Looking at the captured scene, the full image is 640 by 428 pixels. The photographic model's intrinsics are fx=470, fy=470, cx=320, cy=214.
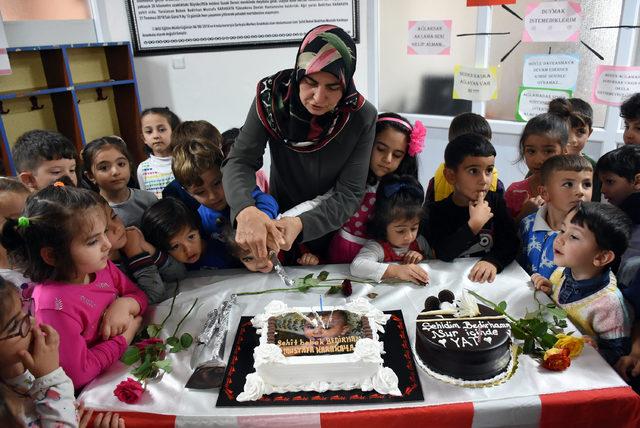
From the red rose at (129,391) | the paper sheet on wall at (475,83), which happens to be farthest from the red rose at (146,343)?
the paper sheet on wall at (475,83)

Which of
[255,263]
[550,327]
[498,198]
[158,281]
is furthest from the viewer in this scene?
[498,198]

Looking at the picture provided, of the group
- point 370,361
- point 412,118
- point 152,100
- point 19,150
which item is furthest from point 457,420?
point 152,100

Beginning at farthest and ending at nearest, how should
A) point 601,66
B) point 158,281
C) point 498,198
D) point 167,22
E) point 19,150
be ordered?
point 167,22 → point 601,66 → point 19,150 → point 498,198 → point 158,281

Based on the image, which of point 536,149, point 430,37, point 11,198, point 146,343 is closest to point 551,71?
point 430,37

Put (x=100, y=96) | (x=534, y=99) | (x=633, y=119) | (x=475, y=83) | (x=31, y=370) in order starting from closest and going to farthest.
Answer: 1. (x=31, y=370)
2. (x=633, y=119)
3. (x=534, y=99)
4. (x=475, y=83)
5. (x=100, y=96)

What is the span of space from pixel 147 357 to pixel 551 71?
9.71ft

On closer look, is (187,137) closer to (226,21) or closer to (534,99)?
(226,21)

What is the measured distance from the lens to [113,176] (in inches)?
73.7

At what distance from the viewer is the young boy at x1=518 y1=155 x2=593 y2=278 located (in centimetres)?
164

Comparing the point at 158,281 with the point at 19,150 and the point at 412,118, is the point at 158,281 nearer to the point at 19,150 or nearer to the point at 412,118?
the point at 19,150

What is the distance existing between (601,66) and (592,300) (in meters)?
2.14

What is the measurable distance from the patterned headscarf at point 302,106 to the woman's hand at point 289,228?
0.97ft

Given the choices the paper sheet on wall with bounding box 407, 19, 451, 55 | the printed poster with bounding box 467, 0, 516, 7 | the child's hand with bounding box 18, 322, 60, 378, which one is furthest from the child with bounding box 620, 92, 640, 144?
the child's hand with bounding box 18, 322, 60, 378

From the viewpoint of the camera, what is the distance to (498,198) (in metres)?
1.81
